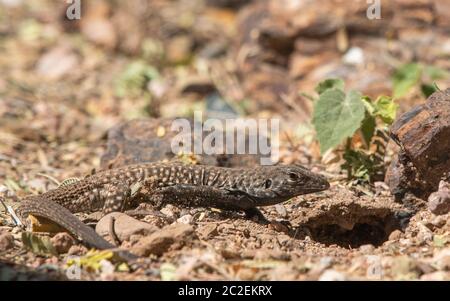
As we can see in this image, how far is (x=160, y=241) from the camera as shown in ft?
18.5

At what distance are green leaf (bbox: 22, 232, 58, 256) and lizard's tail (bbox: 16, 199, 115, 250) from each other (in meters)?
0.23

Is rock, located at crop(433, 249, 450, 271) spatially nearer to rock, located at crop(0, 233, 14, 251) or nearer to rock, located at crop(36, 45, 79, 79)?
rock, located at crop(0, 233, 14, 251)

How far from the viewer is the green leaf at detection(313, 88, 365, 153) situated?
7312 millimetres

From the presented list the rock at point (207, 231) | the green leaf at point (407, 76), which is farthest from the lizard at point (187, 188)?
the green leaf at point (407, 76)

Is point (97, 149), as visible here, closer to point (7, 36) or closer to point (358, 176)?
point (358, 176)

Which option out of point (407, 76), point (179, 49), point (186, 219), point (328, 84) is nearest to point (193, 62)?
point (179, 49)

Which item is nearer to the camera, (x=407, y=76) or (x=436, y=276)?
(x=436, y=276)

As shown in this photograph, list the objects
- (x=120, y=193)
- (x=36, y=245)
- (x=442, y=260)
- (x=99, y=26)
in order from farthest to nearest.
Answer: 1. (x=99, y=26)
2. (x=120, y=193)
3. (x=36, y=245)
4. (x=442, y=260)

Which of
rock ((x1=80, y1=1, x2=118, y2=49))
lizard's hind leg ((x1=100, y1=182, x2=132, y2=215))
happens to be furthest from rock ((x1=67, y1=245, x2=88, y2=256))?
rock ((x1=80, y1=1, x2=118, y2=49))

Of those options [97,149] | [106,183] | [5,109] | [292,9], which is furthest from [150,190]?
[292,9]

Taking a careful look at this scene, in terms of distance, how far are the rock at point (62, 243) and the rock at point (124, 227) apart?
0.29 meters

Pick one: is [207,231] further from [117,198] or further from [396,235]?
[396,235]

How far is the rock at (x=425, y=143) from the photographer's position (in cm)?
662

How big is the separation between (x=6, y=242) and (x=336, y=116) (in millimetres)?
3360
